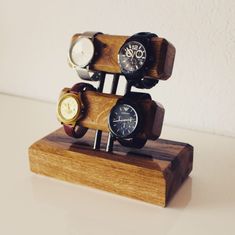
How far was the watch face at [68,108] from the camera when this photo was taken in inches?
38.8

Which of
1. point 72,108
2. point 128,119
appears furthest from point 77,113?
point 128,119

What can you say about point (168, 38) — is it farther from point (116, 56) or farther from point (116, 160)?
point (116, 160)

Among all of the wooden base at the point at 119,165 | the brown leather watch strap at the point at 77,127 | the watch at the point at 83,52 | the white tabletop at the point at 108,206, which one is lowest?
the white tabletop at the point at 108,206

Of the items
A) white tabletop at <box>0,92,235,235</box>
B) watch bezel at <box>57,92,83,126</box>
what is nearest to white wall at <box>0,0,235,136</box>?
white tabletop at <box>0,92,235,235</box>

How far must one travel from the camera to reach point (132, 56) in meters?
0.91

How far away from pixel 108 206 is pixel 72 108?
0.23m

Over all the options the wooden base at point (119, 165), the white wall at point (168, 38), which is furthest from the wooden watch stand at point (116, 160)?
the white wall at point (168, 38)

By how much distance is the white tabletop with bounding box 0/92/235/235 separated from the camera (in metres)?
0.83

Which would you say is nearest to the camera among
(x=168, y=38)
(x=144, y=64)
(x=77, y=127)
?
(x=144, y=64)

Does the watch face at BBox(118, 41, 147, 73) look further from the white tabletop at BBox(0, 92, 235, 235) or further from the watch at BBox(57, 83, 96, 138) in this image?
the white tabletop at BBox(0, 92, 235, 235)

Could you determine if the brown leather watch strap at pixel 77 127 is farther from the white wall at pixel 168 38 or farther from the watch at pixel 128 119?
the white wall at pixel 168 38

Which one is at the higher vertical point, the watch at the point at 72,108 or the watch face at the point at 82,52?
the watch face at the point at 82,52

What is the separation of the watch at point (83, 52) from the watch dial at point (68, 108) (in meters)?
0.07

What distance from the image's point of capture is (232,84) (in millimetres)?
1247
